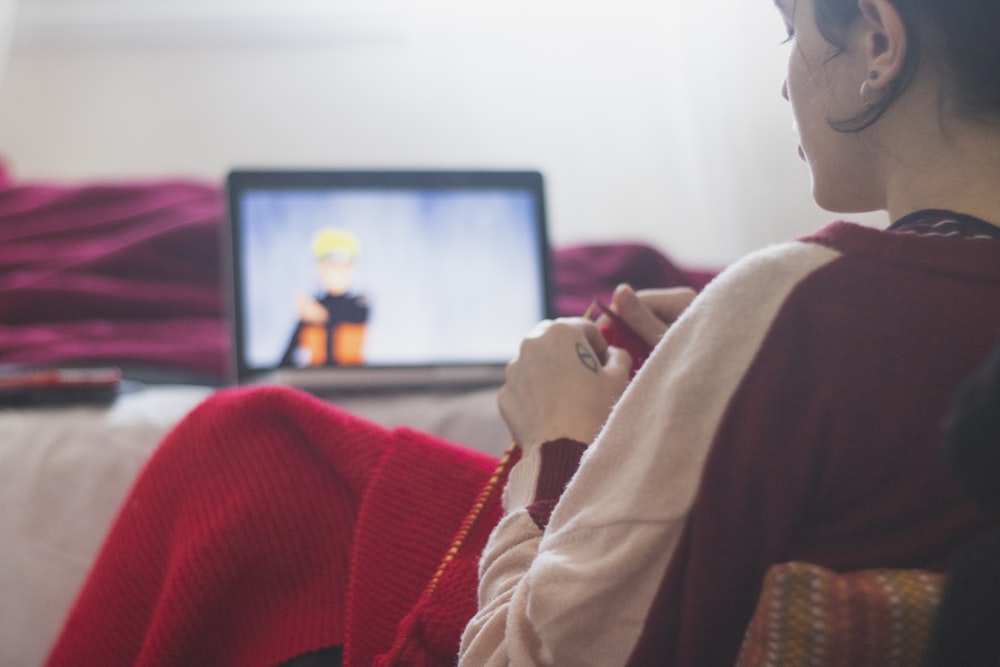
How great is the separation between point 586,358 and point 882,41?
26cm

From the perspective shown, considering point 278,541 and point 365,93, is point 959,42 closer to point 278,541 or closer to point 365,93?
point 278,541

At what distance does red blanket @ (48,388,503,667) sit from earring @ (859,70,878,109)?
0.32 metres

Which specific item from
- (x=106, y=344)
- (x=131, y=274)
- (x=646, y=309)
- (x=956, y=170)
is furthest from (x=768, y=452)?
(x=131, y=274)

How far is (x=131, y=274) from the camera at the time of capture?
4.39ft

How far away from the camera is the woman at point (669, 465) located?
0.45 m

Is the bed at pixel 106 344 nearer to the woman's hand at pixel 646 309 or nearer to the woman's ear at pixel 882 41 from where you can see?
the woman's hand at pixel 646 309

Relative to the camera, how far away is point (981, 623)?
39cm

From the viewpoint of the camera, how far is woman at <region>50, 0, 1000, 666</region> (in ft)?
1.47

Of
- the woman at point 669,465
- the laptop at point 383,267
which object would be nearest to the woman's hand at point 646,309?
the woman at point 669,465

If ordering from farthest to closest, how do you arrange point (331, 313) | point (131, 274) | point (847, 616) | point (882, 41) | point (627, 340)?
point (131, 274) → point (331, 313) → point (627, 340) → point (882, 41) → point (847, 616)

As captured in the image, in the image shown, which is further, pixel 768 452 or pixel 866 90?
pixel 866 90

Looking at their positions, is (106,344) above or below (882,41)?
below

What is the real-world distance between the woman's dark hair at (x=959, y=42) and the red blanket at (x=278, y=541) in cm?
35

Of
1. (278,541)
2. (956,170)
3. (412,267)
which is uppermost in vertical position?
(956,170)
